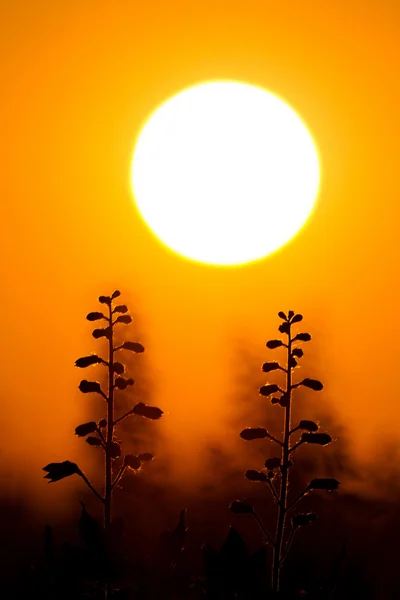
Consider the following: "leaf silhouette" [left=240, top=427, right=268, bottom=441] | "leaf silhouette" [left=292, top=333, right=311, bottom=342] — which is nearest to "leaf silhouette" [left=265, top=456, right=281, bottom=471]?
"leaf silhouette" [left=240, top=427, right=268, bottom=441]

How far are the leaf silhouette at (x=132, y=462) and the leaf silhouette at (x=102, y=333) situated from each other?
2.66 feet

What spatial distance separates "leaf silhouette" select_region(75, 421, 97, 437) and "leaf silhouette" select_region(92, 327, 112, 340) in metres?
0.60

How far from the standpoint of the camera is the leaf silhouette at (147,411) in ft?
17.7

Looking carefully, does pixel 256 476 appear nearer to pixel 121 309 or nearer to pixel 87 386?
pixel 87 386

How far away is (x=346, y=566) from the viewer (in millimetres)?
6609

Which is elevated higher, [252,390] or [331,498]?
[252,390]

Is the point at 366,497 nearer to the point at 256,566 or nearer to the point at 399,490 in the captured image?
the point at 399,490

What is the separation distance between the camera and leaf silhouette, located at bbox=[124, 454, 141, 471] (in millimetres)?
5316

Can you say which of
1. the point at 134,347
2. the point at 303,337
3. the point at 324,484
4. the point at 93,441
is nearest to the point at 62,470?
the point at 93,441

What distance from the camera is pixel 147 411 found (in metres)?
5.41

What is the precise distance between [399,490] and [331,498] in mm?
1042

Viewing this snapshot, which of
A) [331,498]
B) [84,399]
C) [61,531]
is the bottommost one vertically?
[61,531]

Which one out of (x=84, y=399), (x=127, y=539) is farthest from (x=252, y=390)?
(x=127, y=539)

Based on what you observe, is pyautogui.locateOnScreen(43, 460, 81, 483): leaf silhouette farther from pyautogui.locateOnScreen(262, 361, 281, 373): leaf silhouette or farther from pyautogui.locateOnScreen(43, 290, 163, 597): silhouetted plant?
pyautogui.locateOnScreen(262, 361, 281, 373): leaf silhouette
